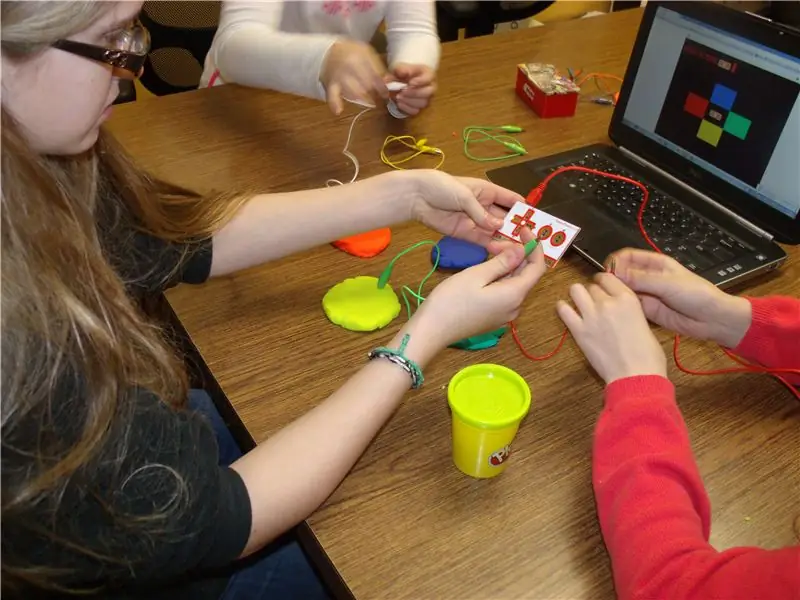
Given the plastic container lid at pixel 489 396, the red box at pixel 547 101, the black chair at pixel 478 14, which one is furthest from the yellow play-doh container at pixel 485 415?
the black chair at pixel 478 14

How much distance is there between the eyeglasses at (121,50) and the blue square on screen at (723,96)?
75cm

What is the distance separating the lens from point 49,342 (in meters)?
0.55

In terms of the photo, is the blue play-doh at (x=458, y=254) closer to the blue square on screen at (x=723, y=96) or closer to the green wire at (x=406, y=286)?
the green wire at (x=406, y=286)

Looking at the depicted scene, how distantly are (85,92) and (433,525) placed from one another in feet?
1.70

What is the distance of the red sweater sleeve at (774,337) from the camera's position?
2.53 feet

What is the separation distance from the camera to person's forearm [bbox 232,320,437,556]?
0.64 metres

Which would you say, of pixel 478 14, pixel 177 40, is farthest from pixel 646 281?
pixel 478 14

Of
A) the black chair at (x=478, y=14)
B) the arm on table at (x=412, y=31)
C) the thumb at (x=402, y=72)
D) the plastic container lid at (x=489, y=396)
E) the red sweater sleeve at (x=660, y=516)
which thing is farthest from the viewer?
the black chair at (x=478, y=14)

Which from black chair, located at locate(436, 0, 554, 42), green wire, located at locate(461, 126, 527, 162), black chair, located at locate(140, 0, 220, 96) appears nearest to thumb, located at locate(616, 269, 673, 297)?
green wire, located at locate(461, 126, 527, 162)

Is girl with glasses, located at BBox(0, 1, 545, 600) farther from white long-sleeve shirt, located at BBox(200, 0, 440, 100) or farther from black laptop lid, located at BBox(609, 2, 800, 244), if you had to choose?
white long-sleeve shirt, located at BBox(200, 0, 440, 100)

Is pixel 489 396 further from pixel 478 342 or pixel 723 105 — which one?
pixel 723 105

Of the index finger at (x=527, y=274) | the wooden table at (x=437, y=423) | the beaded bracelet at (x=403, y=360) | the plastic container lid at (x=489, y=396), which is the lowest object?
the wooden table at (x=437, y=423)

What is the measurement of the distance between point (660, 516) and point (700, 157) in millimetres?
617

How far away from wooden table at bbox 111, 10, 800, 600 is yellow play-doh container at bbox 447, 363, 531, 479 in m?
0.03
